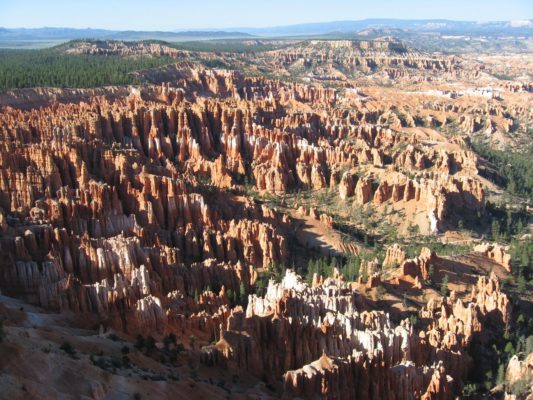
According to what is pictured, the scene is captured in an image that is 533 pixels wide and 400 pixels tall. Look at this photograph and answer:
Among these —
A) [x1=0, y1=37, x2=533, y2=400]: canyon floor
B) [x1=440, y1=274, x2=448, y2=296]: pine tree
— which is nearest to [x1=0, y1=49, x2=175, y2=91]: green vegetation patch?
[x1=0, y1=37, x2=533, y2=400]: canyon floor

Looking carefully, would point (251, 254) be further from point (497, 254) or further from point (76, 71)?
point (76, 71)

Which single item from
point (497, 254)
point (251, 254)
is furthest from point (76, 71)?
point (497, 254)

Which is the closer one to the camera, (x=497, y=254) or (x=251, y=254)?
(x=497, y=254)

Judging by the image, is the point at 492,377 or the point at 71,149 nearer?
the point at 492,377

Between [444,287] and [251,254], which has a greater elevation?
[444,287]

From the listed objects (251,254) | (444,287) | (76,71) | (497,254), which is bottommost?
(251,254)

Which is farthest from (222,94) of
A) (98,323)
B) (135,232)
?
(98,323)

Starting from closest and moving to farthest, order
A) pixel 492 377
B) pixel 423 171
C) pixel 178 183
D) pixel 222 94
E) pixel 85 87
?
pixel 492 377
pixel 178 183
pixel 423 171
pixel 85 87
pixel 222 94

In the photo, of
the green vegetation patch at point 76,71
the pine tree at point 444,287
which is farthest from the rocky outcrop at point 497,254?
the green vegetation patch at point 76,71

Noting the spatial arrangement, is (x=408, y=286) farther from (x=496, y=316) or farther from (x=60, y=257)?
(x=60, y=257)
